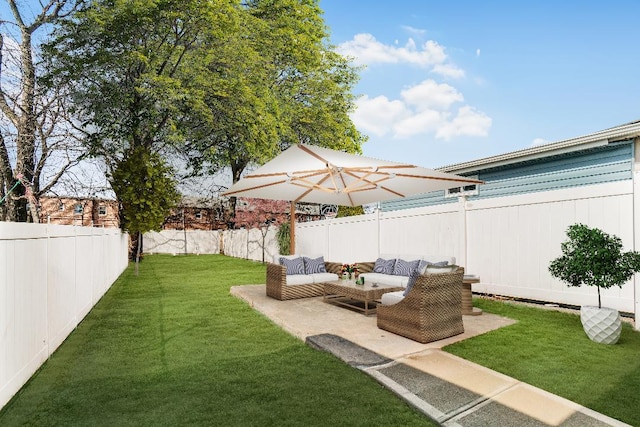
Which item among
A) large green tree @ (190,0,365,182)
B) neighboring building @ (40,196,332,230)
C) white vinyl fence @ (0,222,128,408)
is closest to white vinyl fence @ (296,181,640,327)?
white vinyl fence @ (0,222,128,408)

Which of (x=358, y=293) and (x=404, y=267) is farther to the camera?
(x=404, y=267)

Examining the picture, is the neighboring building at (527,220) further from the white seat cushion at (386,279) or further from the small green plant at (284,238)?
the small green plant at (284,238)

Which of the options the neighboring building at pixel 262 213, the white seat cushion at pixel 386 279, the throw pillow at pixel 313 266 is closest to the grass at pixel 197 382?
the throw pillow at pixel 313 266

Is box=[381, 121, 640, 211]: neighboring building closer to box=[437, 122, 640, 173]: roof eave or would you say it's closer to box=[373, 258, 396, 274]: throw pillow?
box=[437, 122, 640, 173]: roof eave

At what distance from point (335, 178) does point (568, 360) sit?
16.8 feet

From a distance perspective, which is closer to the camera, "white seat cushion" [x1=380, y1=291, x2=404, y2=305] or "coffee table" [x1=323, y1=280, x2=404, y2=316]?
"white seat cushion" [x1=380, y1=291, x2=404, y2=305]

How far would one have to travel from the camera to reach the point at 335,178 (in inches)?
307

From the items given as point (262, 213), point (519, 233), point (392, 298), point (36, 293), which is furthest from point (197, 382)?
point (262, 213)

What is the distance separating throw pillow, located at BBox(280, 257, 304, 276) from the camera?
7.57 meters

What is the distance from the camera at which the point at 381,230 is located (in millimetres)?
9648

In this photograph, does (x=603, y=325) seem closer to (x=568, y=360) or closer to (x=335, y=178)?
(x=568, y=360)

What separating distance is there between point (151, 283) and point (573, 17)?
47.5ft

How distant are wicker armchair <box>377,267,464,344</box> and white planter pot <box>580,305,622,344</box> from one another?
4.72ft

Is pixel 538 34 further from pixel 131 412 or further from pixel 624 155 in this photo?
pixel 131 412
